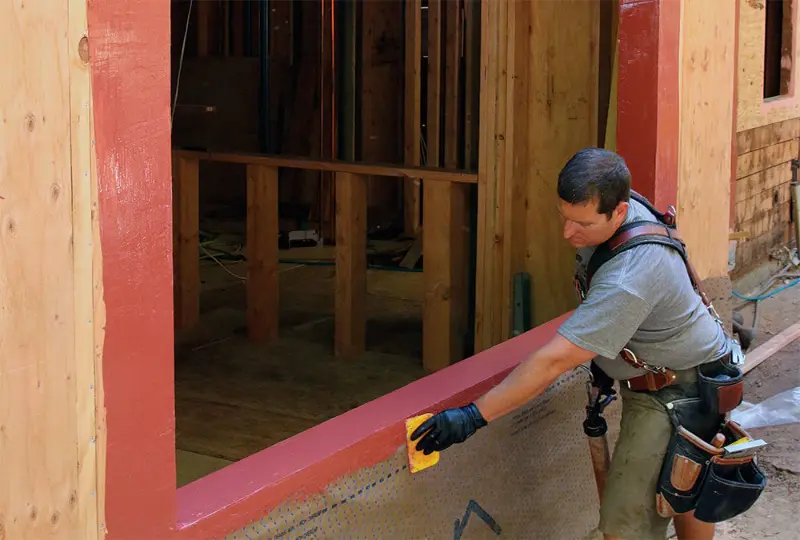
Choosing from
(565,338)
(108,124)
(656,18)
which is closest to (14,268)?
(108,124)

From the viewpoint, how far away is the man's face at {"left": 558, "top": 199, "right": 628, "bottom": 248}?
3029mm

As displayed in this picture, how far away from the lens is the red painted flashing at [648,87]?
4453 millimetres

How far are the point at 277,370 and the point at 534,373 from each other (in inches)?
146

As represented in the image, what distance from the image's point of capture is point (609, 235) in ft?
10.2

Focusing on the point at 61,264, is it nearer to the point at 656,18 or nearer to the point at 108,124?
the point at 108,124

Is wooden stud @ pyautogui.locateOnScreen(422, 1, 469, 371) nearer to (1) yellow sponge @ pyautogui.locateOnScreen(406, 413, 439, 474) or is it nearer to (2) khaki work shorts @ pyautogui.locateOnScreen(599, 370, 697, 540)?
(2) khaki work shorts @ pyautogui.locateOnScreen(599, 370, 697, 540)

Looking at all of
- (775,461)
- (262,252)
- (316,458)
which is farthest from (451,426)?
(262,252)

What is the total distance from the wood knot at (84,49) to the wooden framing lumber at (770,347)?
5138 mm

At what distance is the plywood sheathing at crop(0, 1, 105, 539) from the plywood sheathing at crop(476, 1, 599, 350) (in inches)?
152

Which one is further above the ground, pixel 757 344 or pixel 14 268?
pixel 14 268

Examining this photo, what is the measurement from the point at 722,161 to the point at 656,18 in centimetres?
110

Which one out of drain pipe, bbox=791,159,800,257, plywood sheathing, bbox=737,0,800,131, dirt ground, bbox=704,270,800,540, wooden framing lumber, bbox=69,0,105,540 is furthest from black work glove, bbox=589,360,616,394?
drain pipe, bbox=791,159,800,257

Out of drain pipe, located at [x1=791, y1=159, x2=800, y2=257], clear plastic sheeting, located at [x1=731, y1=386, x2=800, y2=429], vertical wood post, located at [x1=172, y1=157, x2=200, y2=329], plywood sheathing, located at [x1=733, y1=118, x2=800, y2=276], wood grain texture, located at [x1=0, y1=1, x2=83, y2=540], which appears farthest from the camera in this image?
drain pipe, located at [x1=791, y1=159, x2=800, y2=257]

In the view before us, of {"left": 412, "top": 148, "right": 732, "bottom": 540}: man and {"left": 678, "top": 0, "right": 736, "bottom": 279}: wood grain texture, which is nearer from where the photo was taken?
{"left": 412, "top": 148, "right": 732, "bottom": 540}: man
